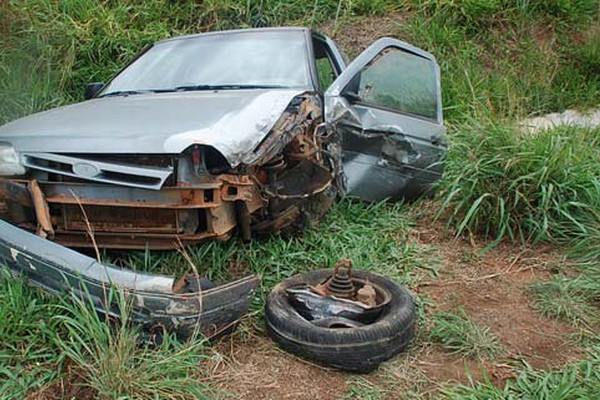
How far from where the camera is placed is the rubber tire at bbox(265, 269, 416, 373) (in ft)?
7.76

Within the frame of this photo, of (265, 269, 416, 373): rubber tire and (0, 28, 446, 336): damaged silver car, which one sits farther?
(0, 28, 446, 336): damaged silver car

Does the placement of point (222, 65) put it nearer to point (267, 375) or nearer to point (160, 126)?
point (160, 126)

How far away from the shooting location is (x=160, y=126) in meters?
2.67

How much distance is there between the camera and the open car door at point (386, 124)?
3875 millimetres

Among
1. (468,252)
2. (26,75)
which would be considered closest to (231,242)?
(468,252)

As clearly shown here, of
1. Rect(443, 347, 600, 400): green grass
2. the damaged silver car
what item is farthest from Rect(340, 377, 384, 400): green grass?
the damaged silver car

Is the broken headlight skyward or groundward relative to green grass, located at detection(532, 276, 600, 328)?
skyward

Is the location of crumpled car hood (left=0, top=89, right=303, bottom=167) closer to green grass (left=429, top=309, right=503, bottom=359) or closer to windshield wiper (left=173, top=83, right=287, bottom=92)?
windshield wiper (left=173, top=83, right=287, bottom=92)

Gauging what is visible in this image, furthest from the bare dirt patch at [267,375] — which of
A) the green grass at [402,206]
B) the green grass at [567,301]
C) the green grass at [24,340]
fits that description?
the green grass at [567,301]

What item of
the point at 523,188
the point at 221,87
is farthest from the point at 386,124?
the point at 221,87

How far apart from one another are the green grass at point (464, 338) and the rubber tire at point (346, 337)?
0.57ft

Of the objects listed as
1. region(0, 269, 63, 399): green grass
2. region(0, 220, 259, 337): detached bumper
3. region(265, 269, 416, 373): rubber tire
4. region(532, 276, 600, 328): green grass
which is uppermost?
region(0, 220, 259, 337): detached bumper

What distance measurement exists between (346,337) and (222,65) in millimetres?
2184

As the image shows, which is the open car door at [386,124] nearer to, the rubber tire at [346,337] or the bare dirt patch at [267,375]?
the rubber tire at [346,337]
